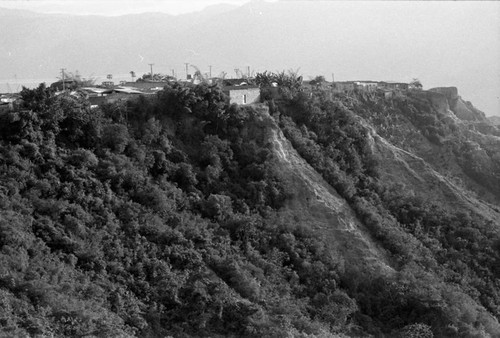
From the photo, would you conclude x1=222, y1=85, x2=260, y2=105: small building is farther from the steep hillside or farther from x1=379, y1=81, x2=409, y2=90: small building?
x1=379, y1=81, x2=409, y2=90: small building

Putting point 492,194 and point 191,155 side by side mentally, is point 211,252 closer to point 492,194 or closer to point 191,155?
point 191,155

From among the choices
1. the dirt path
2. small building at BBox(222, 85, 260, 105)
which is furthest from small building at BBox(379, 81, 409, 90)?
Answer: the dirt path

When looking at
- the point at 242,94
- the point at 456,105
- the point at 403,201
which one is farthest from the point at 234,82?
the point at 456,105

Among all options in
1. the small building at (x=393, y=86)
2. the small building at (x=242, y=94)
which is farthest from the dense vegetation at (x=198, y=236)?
the small building at (x=393, y=86)

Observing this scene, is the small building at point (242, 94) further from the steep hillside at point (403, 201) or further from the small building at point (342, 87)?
the small building at point (342, 87)

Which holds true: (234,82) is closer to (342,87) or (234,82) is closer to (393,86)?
(342,87)
